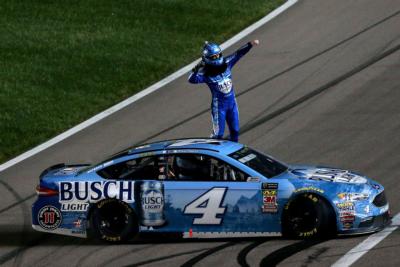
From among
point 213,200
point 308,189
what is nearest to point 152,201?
point 213,200

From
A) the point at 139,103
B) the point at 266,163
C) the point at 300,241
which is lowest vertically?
the point at 300,241

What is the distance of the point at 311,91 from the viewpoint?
20328 millimetres

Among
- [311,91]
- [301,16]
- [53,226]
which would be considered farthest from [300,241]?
[301,16]

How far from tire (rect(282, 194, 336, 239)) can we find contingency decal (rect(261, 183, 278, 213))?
157 millimetres

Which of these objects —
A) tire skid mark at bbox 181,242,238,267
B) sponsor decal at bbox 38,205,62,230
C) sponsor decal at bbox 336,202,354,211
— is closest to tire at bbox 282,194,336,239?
sponsor decal at bbox 336,202,354,211

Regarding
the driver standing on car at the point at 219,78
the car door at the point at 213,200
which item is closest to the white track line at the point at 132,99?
the driver standing on car at the point at 219,78

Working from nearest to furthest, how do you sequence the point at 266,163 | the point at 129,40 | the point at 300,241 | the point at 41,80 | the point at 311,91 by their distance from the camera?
the point at 300,241
the point at 266,163
the point at 311,91
the point at 41,80
the point at 129,40

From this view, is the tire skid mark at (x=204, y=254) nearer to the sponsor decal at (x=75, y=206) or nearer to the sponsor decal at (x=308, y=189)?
the sponsor decal at (x=308, y=189)

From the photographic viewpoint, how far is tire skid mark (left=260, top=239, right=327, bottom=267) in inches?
480

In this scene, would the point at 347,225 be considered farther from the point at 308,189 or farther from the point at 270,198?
the point at 270,198

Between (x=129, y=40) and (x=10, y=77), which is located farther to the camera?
(x=129, y=40)

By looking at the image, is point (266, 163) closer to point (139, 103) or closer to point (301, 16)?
point (139, 103)

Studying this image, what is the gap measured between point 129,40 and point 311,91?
5.93 meters

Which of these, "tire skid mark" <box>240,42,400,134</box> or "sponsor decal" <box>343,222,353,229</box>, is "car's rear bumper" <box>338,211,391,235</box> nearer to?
"sponsor decal" <box>343,222,353,229</box>
